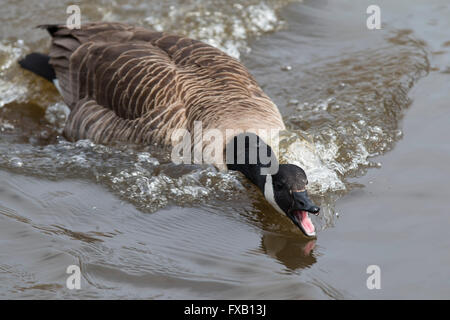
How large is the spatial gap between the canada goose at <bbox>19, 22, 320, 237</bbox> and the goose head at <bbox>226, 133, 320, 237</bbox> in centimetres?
1

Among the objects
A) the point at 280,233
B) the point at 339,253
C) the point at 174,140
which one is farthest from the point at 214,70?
the point at 339,253

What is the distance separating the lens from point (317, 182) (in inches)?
224

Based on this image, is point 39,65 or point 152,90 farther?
point 39,65

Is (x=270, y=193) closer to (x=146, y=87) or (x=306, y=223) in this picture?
(x=306, y=223)

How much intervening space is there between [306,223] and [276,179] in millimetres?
456

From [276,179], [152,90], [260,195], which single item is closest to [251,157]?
[260,195]

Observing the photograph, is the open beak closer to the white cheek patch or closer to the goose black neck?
the white cheek patch

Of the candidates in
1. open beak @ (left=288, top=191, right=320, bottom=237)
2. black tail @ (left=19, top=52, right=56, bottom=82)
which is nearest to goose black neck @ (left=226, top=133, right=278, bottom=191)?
open beak @ (left=288, top=191, right=320, bottom=237)

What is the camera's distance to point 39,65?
7.63 metres

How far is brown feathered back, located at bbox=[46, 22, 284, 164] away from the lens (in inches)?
237
